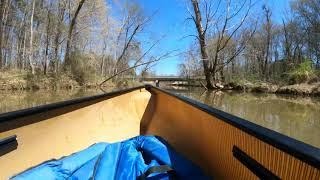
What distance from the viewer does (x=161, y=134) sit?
316cm

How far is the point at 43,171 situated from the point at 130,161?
0.51m

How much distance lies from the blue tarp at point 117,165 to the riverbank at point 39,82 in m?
14.4

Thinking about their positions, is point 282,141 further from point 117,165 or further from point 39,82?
point 39,82

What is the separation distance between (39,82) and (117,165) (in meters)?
15.6

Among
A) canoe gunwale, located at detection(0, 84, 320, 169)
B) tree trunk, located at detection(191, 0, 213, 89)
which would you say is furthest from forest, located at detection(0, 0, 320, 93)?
canoe gunwale, located at detection(0, 84, 320, 169)

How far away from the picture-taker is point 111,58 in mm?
34406

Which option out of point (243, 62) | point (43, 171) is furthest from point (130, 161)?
point (243, 62)

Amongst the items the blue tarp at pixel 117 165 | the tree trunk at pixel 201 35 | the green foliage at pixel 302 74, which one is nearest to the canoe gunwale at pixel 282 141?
the blue tarp at pixel 117 165

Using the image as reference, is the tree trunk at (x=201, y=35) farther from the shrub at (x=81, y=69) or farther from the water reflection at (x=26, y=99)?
the water reflection at (x=26, y=99)

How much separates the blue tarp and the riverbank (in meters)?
14.4

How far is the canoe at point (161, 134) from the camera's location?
1.16m

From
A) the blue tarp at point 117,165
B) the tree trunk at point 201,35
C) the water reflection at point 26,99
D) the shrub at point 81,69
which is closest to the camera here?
the blue tarp at point 117,165

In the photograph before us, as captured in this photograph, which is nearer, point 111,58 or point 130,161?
point 130,161

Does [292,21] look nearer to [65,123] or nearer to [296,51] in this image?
[296,51]
